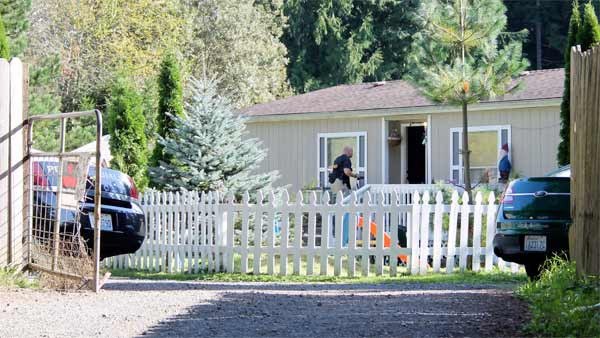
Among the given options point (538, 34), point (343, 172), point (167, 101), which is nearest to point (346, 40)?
point (538, 34)

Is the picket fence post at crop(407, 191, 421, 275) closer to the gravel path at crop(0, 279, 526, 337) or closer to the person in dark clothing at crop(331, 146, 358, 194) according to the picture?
the gravel path at crop(0, 279, 526, 337)

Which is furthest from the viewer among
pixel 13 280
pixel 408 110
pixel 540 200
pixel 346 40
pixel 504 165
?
pixel 346 40

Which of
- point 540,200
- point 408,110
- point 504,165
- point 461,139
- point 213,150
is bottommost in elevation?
point 540,200

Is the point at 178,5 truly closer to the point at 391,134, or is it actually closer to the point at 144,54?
the point at 144,54

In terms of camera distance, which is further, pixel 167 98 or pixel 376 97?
pixel 376 97

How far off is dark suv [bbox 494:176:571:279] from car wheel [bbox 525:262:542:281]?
0.62 ft

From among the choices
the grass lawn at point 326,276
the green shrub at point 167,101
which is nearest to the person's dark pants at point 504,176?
the grass lawn at point 326,276

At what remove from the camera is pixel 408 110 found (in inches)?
960

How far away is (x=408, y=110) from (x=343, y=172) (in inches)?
98.2

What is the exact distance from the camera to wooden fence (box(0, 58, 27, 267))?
10.8 metres

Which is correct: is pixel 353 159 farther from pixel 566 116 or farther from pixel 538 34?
pixel 538 34

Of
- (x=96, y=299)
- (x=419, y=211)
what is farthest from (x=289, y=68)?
(x=96, y=299)

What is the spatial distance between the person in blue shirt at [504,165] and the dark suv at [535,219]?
10779mm

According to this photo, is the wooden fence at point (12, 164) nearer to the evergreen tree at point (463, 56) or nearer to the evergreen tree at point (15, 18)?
the evergreen tree at point (463, 56)
